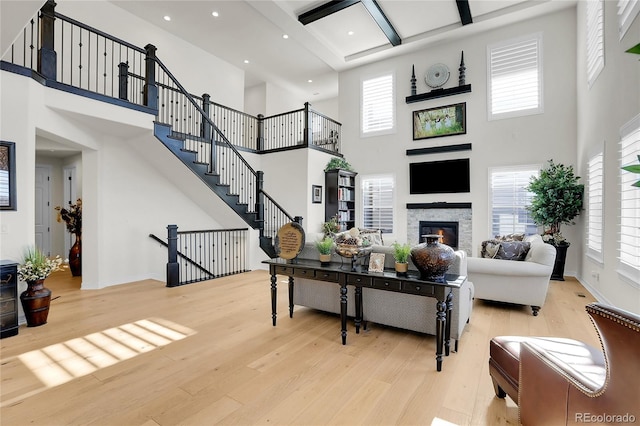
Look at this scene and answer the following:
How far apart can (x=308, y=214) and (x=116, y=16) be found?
602 cm

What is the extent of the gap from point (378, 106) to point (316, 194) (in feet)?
10.3

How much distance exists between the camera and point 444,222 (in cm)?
718

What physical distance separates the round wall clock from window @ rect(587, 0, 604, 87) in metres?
2.74

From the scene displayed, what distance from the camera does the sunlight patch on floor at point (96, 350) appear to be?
2389 mm

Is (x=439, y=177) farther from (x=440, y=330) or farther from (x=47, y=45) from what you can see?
(x=47, y=45)

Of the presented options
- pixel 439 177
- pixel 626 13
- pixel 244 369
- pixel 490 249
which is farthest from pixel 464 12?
pixel 244 369

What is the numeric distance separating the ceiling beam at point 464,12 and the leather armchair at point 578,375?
6.76 meters

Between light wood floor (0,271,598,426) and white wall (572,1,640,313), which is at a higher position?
white wall (572,1,640,313)

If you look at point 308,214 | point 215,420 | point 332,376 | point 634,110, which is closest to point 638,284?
point 634,110

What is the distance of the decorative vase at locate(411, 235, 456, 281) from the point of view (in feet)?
8.01

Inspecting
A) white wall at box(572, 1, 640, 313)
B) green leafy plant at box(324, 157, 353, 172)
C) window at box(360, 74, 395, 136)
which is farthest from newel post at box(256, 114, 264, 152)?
white wall at box(572, 1, 640, 313)

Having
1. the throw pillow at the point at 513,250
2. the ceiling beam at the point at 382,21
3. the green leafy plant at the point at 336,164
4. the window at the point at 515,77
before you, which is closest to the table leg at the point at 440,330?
the throw pillow at the point at 513,250

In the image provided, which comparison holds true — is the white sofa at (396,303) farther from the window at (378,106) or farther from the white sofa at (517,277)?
the window at (378,106)

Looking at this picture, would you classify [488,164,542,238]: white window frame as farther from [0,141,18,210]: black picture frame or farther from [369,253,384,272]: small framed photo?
[0,141,18,210]: black picture frame
